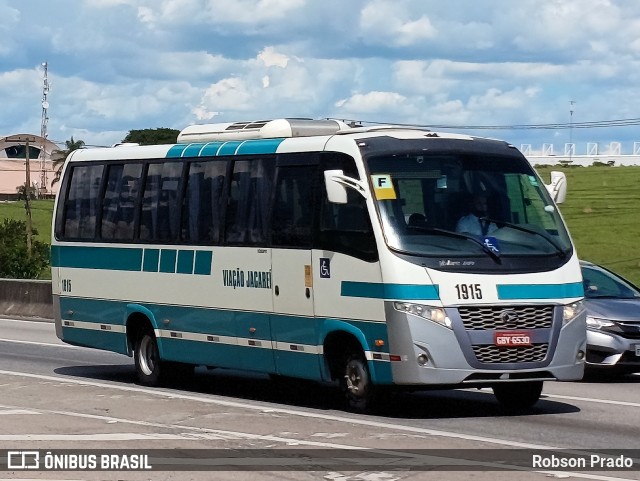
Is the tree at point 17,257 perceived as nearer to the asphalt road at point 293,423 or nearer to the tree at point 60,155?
the asphalt road at point 293,423

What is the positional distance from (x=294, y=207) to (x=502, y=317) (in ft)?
9.26

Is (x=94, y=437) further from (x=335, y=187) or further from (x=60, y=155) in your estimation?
(x=60, y=155)

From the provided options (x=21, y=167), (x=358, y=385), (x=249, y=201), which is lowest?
(x=358, y=385)

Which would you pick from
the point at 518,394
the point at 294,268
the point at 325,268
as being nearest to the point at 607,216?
the point at 518,394

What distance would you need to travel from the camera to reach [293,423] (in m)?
13.7

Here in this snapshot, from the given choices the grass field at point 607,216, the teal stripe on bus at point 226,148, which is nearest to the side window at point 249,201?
the teal stripe on bus at point 226,148

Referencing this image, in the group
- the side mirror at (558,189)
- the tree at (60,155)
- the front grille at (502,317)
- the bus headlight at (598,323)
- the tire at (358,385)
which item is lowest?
the tire at (358,385)

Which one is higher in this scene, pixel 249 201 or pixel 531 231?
pixel 249 201

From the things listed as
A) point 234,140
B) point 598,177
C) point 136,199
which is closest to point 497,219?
point 234,140

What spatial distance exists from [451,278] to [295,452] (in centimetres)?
306

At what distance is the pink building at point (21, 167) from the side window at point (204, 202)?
399ft

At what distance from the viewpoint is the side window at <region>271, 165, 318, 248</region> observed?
15.4 meters

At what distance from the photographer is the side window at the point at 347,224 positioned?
14.4 m

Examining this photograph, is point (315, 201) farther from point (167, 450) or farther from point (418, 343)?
point (167, 450)
